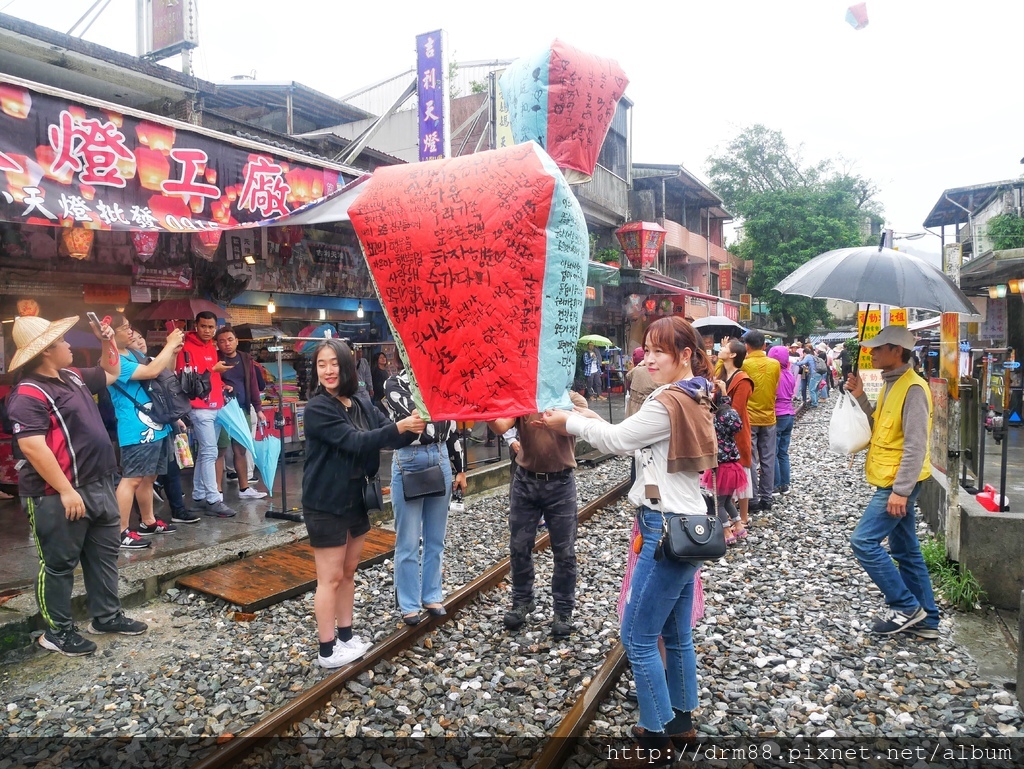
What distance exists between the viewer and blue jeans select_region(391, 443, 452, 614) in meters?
4.54

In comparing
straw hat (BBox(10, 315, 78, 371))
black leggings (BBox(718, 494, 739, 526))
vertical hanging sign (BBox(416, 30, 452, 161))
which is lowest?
black leggings (BBox(718, 494, 739, 526))

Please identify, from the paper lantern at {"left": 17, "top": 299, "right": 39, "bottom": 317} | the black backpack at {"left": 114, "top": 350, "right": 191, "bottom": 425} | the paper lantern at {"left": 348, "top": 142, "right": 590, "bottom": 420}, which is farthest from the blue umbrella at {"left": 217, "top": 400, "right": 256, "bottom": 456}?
the paper lantern at {"left": 348, "top": 142, "right": 590, "bottom": 420}

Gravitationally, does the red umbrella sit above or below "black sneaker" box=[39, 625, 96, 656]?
above

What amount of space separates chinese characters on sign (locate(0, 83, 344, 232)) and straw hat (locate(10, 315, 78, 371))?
4.19 feet

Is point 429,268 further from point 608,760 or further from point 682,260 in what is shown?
point 682,260

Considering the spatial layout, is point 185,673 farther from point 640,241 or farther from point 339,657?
point 640,241

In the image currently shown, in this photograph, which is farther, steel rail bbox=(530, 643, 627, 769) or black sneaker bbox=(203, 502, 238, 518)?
black sneaker bbox=(203, 502, 238, 518)

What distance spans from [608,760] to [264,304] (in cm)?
862

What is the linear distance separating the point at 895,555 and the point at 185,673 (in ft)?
15.6

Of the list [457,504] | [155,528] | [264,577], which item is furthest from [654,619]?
[155,528]

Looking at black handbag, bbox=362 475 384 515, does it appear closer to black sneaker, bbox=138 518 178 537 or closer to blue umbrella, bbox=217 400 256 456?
black sneaker, bbox=138 518 178 537

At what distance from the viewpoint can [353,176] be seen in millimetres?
7969

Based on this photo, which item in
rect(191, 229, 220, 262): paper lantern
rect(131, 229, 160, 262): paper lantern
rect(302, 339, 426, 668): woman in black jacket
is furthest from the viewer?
rect(131, 229, 160, 262): paper lantern

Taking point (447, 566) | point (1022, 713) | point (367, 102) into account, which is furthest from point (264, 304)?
point (367, 102)
